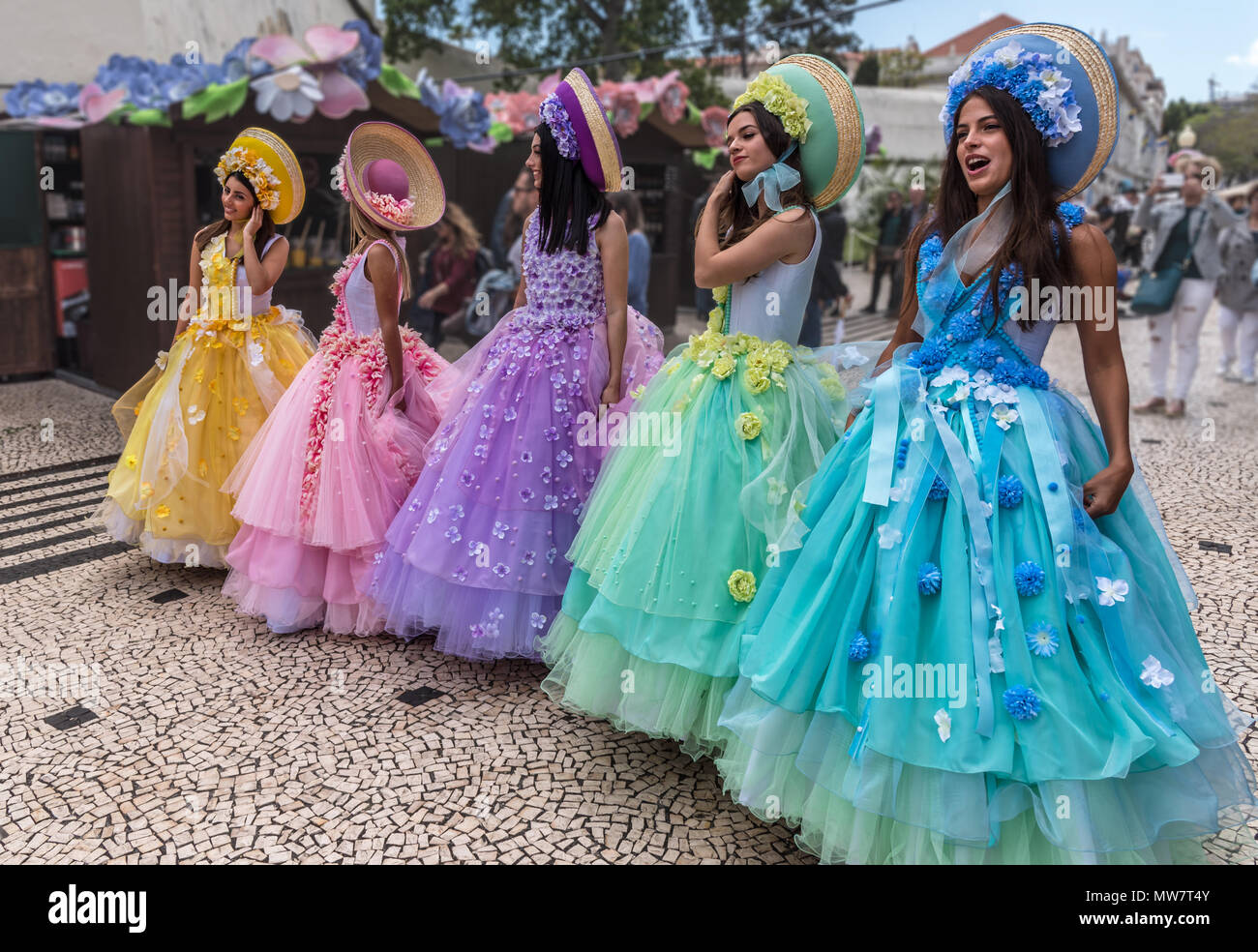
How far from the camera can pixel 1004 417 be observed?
2021 mm

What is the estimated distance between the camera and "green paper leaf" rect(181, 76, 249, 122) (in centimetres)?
623

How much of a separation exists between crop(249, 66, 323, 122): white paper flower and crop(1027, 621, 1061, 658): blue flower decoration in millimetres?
6036

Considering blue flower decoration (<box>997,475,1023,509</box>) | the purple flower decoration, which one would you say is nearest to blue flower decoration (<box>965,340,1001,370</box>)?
blue flower decoration (<box>997,475,1023,509</box>)

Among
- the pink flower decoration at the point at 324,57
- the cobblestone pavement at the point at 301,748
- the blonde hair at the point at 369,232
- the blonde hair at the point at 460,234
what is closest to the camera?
the cobblestone pavement at the point at 301,748

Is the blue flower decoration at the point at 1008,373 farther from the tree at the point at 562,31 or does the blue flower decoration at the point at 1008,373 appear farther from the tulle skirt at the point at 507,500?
the tree at the point at 562,31

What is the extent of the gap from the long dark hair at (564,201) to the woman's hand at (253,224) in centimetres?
142

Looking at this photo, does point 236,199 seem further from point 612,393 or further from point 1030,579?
point 1030,579

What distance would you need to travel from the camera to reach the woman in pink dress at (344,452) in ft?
11.1

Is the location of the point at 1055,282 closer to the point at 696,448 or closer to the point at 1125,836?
the point at 696,448

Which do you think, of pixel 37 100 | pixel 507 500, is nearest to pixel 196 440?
pixel 507 500

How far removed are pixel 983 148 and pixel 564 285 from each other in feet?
4.90

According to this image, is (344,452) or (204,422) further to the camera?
(204,422)

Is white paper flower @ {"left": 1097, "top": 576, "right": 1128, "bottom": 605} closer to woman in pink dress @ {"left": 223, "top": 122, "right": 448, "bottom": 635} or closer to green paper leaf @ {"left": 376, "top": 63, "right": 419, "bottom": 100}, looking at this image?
woman in pink dress @ {"left": 223, "top": 122, "right": 448, "bottom": 635}

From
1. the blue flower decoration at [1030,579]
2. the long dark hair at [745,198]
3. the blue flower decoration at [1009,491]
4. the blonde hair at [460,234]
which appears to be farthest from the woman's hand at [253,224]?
the blonde hair at [460,234]
